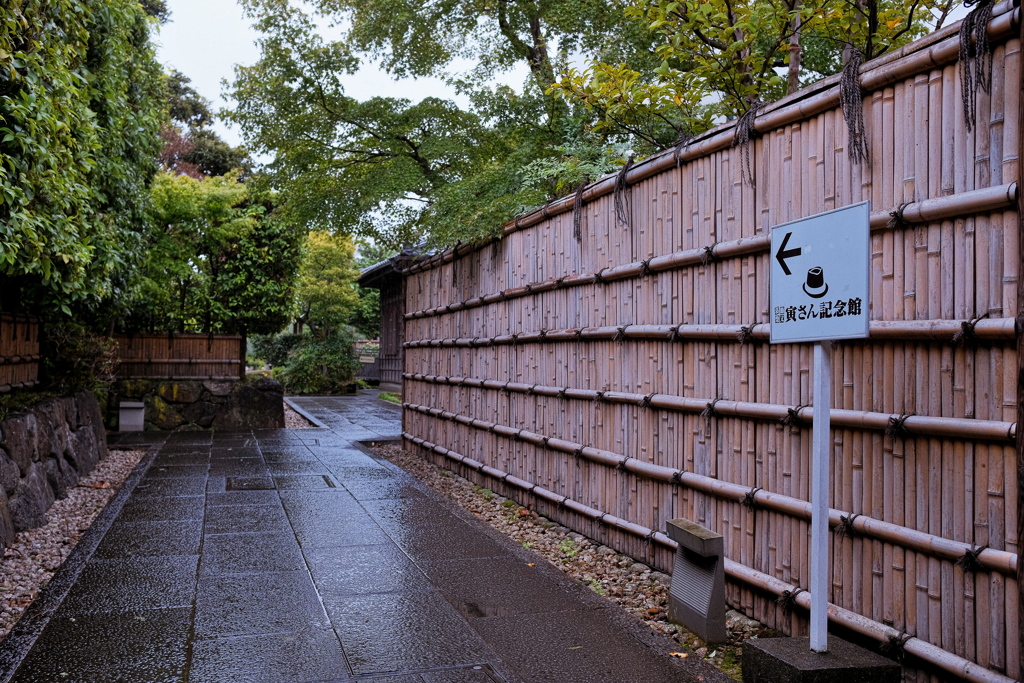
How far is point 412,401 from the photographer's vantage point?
11.6 metres

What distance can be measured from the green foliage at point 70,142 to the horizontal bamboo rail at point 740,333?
401 centimetres

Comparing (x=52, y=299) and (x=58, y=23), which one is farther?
(x=52, y=299)

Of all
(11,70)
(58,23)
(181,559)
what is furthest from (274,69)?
(181,559)

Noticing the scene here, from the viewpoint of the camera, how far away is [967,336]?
310cm

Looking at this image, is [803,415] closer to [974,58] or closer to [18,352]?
[974,58]

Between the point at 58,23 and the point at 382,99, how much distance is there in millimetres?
7980

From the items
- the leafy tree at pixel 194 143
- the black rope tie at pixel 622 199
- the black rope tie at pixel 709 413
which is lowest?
the black rope tie at pixel 709 413

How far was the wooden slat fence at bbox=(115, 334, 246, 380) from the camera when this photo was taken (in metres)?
14.6

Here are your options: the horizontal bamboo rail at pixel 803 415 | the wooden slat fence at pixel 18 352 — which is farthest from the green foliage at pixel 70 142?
the horizontal bamboo rail at pixel 803 415

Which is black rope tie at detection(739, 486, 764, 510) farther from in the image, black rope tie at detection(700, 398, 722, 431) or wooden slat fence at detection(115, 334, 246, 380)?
wooden slat fence at detection(115, 334, 246, 380)

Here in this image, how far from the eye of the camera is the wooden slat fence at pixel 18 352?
786 cm

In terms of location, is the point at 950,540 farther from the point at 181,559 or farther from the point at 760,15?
the point at 181,559

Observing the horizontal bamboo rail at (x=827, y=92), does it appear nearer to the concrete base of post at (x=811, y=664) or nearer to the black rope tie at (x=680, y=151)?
the black rope tie at (x=680, y=151)

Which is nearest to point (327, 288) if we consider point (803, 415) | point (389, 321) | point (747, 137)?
point (389, 321)
